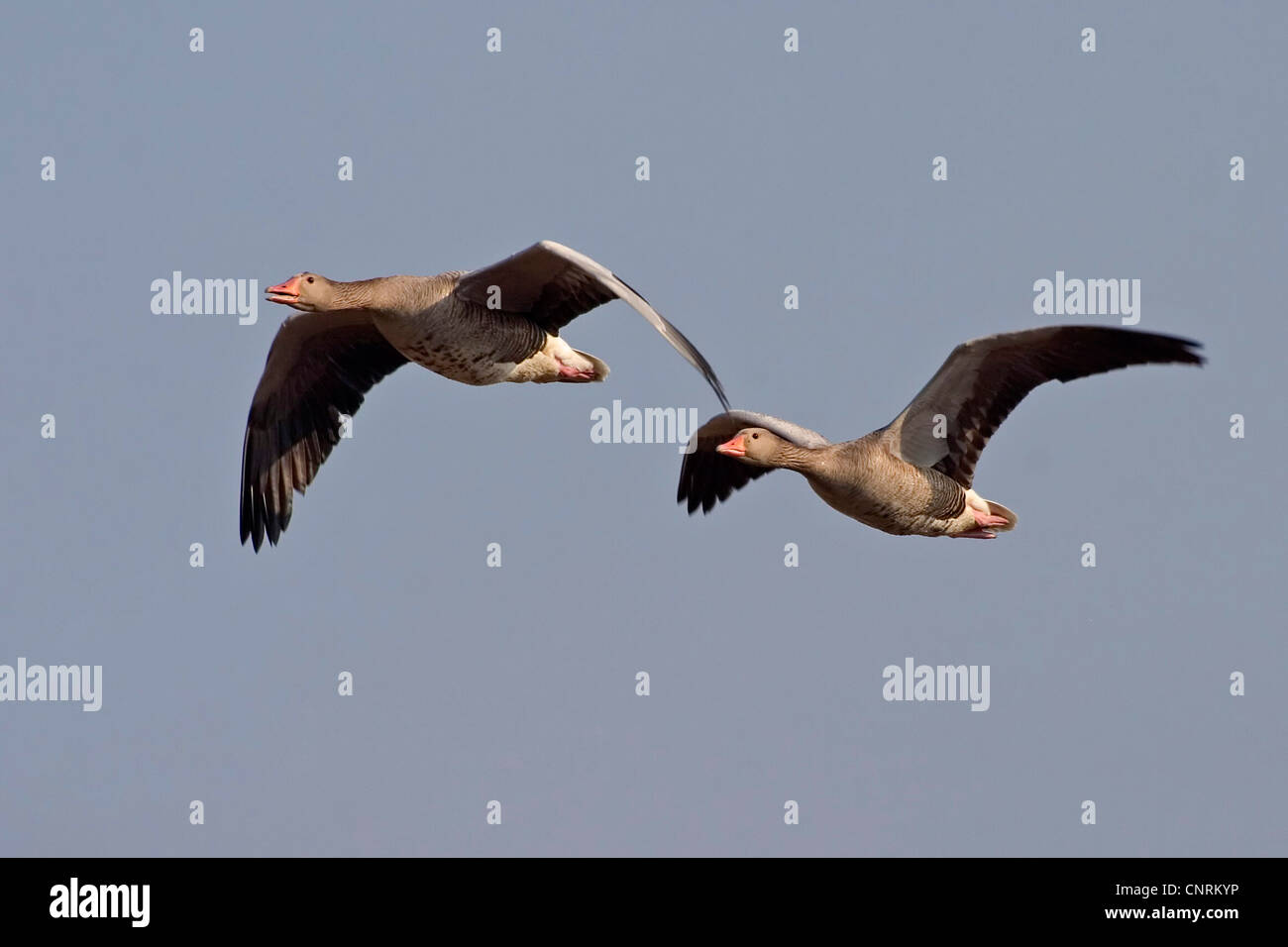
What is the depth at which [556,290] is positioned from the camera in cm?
1479

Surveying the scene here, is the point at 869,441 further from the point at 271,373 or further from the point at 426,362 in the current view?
the point at 271,373

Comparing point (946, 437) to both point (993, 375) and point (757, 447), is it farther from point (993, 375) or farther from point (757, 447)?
point (757, 447)

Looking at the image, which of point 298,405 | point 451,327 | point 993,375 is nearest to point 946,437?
point 993,375

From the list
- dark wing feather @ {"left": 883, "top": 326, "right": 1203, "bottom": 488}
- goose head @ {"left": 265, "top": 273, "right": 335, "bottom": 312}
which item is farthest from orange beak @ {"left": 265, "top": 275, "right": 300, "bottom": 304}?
dark wing feather @ {"left": 883, "top": 326, "right": 1203, "bottom": 488}

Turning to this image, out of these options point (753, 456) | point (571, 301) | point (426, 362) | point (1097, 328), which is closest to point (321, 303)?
point (426, 362)

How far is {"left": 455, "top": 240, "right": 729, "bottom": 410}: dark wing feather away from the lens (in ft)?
43.4

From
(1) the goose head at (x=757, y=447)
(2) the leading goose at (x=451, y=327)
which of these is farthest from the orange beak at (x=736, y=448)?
(2) the leading goose at (x=451, y=327)

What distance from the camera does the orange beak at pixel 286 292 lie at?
1445cm

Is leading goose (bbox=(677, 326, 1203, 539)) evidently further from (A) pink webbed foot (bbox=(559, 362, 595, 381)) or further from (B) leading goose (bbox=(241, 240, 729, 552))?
(B) leading goose (bbox=(241, 240, 729, 552))

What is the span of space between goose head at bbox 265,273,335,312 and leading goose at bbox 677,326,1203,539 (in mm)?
3134

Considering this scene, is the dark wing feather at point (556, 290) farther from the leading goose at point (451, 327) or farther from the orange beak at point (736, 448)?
the orange beak at point (736, 448)

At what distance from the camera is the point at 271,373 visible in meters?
16.6

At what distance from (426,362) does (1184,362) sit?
5.53 m

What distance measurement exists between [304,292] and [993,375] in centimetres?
511
